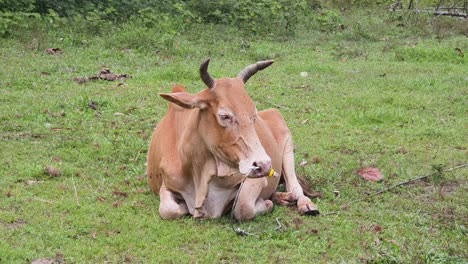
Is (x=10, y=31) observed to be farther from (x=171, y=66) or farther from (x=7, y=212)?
(x=7, y=212)

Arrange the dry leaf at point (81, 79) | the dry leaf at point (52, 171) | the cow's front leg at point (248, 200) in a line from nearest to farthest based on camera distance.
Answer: the cow's front leg at point (248, 200) → the dry leaf at point (52, 171) → the dry leaf at point (81, 79)

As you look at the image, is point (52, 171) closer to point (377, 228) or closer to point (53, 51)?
point (377, 228)

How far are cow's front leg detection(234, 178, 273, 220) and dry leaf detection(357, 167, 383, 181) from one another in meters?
1.48

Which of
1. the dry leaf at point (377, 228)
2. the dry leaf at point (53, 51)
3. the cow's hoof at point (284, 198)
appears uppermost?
the dry leaf at point (377, 228)

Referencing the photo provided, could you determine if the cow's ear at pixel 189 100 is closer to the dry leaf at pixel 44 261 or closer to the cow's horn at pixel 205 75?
the cow's horn at pixel 205 75

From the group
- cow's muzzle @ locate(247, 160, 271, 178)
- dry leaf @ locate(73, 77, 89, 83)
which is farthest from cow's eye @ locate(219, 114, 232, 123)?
dry leaf @ locate(73, 77, 89, 83)

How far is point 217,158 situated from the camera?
548cm

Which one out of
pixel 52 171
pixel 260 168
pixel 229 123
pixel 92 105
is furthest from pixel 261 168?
pixel 92 105

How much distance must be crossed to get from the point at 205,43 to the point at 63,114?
574 cm

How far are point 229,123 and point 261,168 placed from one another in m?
0.41

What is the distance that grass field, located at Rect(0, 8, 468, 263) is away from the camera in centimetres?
534

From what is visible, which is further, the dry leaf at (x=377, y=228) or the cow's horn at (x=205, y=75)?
the dry leaf at (x=377, y=228)

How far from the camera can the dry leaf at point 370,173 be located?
23.0ft

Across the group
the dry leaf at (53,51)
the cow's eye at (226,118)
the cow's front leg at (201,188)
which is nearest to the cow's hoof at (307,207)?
the cow's front leg at (201,188)
